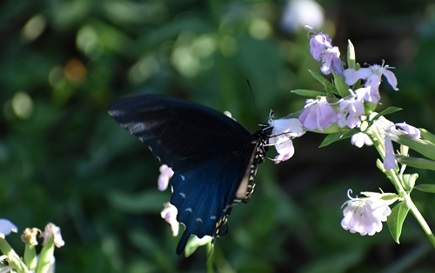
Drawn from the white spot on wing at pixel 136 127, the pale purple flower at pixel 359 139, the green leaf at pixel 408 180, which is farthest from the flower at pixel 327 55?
the white spot on wing at pixel 136 127

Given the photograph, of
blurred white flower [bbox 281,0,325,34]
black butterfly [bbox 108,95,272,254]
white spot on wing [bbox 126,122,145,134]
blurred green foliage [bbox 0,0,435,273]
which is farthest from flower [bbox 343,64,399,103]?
blurred white flower [bbox 281,0,325,34]

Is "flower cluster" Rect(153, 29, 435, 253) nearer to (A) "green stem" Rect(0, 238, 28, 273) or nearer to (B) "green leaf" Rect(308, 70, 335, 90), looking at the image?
(B) "green leaf" Rect(308, 70, 335, 90)

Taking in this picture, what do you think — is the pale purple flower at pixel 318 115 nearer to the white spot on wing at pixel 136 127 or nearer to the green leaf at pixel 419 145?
the green leaf at pixel 419 145

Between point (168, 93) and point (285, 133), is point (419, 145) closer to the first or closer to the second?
point (285, 133)

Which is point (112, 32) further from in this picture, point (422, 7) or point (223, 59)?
point (422, 7)

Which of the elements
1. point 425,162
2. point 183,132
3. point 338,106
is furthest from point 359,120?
point 183,132

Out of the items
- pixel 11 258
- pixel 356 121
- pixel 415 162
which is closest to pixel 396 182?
pixel 415 162
